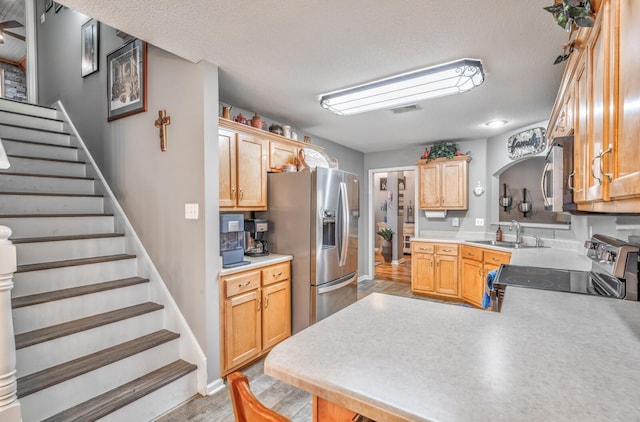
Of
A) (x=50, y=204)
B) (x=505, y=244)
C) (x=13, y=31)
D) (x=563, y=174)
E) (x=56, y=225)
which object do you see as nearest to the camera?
(x=563, y=174)

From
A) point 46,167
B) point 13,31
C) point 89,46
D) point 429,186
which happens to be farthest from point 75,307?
point 13,31

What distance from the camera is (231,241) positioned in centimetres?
257

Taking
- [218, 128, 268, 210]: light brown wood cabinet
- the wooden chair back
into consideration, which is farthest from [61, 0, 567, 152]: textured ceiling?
the wooden chair back

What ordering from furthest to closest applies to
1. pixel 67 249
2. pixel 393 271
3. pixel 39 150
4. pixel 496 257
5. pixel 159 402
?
1. pixel 393 271
2. pixel 496 257
3. pixel 39 150
4. pixel 67 249
5. pixel 159 402

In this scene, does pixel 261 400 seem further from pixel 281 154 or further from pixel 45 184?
pixel 45 184

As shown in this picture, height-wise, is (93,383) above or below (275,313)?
below

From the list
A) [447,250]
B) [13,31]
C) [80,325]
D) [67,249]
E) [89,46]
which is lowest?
[80,325]

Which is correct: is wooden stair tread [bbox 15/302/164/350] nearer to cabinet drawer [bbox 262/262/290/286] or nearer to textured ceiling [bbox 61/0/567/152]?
cabinet drawer [bbox 262/262/290/286]

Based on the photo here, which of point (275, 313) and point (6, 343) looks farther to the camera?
point (275, 313)

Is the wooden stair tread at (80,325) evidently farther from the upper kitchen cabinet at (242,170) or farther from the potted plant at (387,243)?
the potted plant at (387,243)

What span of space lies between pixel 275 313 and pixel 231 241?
82 centimetres

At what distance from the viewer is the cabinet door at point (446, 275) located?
4.36m

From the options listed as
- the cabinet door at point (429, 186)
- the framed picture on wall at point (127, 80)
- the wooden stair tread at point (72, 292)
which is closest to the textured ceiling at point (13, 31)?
the framed picture on wall at point (127, 80)

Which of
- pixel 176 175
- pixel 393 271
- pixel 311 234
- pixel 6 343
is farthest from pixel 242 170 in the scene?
pixel 393 271
